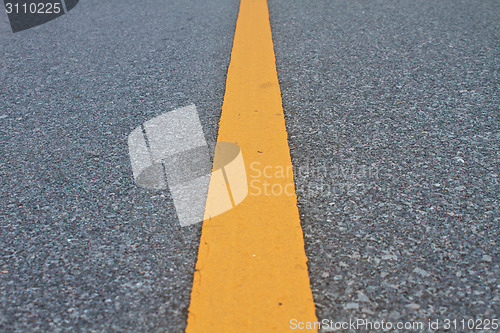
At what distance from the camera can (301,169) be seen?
1.61 meters

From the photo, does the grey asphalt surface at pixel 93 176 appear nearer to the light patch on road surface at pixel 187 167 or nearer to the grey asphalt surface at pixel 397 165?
the light patch on road surface at pixel 187 167

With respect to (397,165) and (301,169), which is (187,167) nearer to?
(301,169)

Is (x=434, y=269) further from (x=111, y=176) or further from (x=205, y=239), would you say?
(x=111, y=176)

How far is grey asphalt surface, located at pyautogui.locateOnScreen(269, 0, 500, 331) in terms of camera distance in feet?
3.72

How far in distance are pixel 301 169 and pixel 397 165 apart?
12.2 inches

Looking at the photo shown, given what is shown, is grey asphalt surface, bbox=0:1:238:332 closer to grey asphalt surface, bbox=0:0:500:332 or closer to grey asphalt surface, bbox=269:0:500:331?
grey asphalt surface, bbox=0:0:500:332

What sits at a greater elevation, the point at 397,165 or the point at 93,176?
the point at 93,176

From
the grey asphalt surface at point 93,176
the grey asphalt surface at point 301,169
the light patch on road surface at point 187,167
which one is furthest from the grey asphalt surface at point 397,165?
the grey asphalt surface at point 93,176

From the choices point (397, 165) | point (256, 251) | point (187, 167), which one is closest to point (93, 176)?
point (187, 167)

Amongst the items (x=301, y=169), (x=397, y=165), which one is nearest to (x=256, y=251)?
(x=301, y=169)

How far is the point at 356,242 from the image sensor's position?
1.27 meters

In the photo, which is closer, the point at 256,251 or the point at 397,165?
the point at 256,251

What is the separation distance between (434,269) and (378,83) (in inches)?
49.4

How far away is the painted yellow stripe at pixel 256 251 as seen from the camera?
108 centimetres
